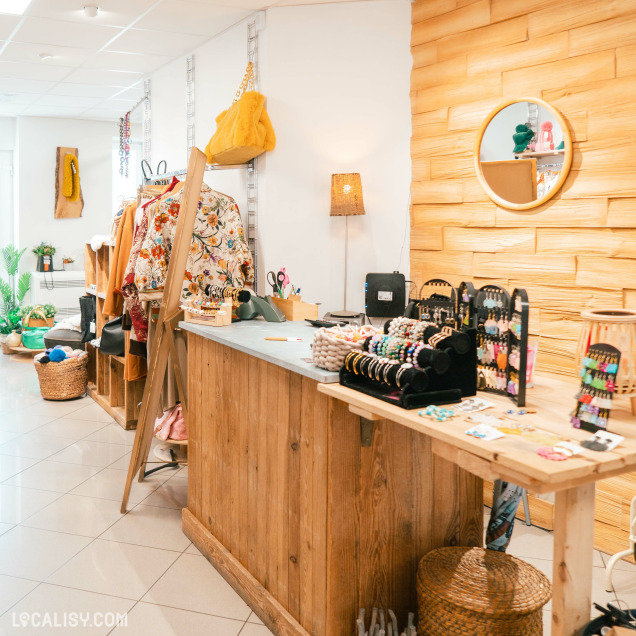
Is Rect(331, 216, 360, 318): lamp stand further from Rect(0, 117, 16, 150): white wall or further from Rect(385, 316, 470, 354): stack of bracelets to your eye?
Rect(0, 117, 16, 150): white wall

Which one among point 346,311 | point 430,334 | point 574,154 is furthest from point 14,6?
point 430,334

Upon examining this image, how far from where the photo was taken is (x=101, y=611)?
2562 mm

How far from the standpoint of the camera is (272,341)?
2.67 meters

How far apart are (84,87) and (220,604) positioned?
5.85 meters

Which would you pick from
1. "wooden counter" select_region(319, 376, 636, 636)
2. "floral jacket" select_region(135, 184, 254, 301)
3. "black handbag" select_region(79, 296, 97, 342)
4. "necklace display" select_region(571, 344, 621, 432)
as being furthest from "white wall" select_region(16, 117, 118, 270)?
"necklace display" select_region(571, 344, 621, 432)

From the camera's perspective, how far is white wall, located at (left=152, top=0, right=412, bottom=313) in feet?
13.0

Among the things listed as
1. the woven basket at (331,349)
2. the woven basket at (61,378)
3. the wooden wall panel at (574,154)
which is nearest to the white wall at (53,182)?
the woven basket at (61,378)

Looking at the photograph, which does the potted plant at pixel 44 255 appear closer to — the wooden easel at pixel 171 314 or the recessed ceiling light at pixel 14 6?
the recessed ceiling light at pixel 14 6

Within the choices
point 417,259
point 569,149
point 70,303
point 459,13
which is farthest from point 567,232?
point 70,303

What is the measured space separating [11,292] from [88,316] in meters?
3.14

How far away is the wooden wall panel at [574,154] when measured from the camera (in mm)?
2910

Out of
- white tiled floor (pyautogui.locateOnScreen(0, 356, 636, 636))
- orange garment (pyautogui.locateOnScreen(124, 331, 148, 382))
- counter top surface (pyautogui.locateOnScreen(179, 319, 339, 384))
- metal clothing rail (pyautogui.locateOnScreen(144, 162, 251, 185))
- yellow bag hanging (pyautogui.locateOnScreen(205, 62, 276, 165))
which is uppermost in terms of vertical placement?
yellow bag hanging (pyautogui.locateOnScreen(205, 62, 276, 165))

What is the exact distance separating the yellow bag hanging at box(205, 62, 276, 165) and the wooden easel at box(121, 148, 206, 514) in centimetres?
96

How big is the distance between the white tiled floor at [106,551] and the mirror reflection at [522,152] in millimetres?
1738
